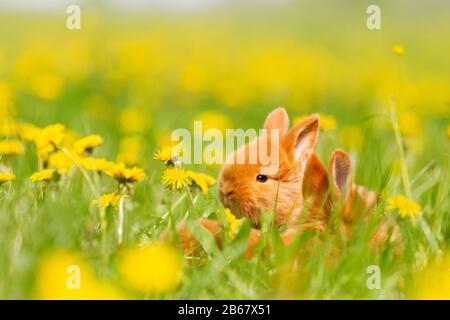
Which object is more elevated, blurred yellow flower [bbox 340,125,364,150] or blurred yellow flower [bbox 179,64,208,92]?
blurred yellow flower [bbox 179,64,208,92]

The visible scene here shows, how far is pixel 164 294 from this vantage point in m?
2.22

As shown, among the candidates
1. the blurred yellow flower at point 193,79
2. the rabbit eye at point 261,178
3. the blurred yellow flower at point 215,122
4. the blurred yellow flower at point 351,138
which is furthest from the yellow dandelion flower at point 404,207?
the blurred yellow flower at point 193,79

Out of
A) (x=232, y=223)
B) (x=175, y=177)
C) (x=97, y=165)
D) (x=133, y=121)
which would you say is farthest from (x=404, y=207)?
(x=133, y=121)

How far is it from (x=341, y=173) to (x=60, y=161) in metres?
0.93

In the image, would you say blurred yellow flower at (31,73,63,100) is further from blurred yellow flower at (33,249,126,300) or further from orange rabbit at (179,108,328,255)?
→ blurred yellow flower at (33,249,126,300)

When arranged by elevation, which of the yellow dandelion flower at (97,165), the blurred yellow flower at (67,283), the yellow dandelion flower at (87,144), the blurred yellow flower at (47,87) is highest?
the blurred yellow flower at (47,87)

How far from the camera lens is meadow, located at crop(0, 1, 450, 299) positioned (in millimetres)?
2303

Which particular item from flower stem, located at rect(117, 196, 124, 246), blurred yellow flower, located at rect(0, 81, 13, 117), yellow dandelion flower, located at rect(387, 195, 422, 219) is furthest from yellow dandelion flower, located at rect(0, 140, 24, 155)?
yellow dandelion flower, located at rect(387, 195, 422, 219)

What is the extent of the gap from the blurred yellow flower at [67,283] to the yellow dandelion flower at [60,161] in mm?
700

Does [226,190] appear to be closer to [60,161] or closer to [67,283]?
[60,161]

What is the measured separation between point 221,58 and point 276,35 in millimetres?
1676

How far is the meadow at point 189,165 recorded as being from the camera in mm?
2303

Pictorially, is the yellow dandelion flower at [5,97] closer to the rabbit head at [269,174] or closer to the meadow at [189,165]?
the meadow at [189,165]
